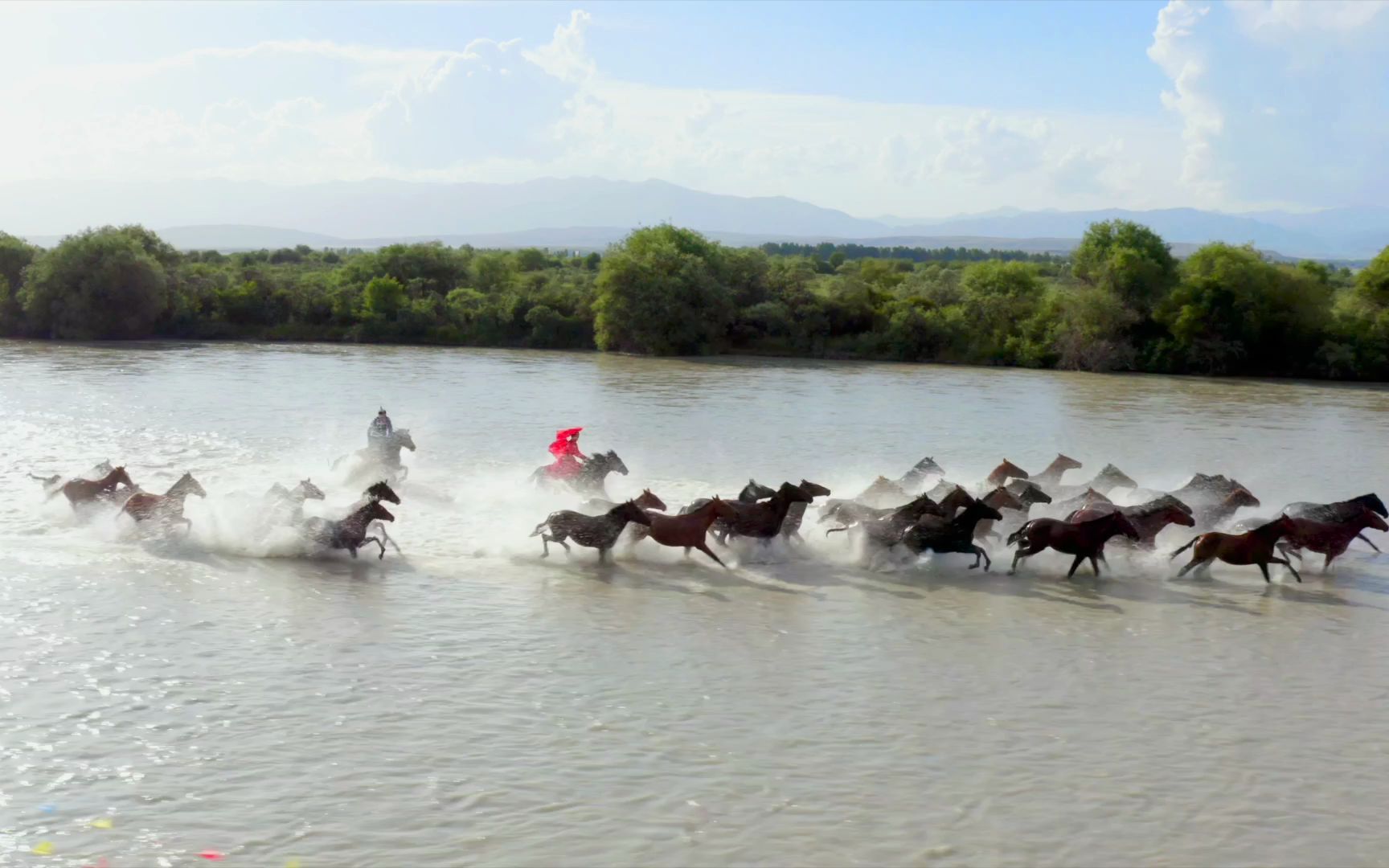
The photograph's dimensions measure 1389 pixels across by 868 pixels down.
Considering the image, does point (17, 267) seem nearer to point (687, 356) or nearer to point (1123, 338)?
point (687, 356)

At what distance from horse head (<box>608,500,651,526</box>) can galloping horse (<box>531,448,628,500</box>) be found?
9.23 feet

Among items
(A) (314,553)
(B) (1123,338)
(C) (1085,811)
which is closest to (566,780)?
(C) (1085,811)

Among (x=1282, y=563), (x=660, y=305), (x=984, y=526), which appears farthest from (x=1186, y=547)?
(x=660, y=305)

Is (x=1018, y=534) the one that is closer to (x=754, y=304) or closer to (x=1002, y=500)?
(x=1002, y=500)

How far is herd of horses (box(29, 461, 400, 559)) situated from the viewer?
12875mm

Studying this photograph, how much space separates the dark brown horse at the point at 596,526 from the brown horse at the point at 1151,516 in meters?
4.74

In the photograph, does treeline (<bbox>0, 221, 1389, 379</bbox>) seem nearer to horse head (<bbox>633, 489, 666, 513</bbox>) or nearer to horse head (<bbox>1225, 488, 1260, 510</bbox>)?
horse head (<bbox>1225, 488, 1260, 510</bbox>)

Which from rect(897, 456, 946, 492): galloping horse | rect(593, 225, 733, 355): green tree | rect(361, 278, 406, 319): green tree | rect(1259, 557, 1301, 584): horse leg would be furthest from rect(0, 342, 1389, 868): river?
rect(361, 278, 406, 319): green tree

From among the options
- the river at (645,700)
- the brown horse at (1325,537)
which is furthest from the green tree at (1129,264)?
the brown horse at (1325,537)

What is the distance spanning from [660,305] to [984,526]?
3594 cm

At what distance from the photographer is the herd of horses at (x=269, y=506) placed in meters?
12.9

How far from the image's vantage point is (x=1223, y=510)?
46.8 ft

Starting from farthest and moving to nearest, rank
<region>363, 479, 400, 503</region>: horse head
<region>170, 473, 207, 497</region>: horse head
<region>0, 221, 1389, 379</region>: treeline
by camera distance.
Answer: <region>0, 221, 1389, 379</region>: treeline, <region>170, 473, 207, 497</region>: horse head, <region>363, 479, 400, 503</region>: horse head

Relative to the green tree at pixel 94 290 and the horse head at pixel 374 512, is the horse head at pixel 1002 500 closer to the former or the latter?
the horse head at pixel 374 512
